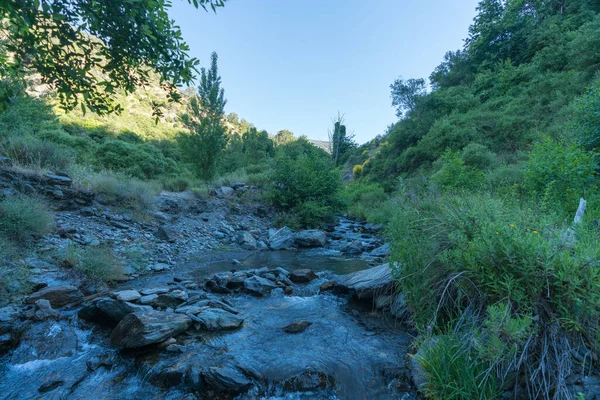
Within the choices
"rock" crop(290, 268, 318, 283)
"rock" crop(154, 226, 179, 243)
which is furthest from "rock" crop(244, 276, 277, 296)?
"rock" crop(154, 226, 179, 243)

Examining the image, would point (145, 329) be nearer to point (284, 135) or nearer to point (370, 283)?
point (370, 283)

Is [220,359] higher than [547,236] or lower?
lower

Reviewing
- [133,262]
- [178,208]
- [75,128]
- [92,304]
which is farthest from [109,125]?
[92,304]

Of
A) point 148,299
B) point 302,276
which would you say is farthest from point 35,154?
point 302,276

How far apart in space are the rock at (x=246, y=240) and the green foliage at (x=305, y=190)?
3.53 m

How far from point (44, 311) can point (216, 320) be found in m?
2.37

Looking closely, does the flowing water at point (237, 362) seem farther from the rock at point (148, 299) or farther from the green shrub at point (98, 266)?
the green shrub at point (98, 266)

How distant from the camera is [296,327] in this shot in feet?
13.4

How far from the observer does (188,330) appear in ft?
12.5

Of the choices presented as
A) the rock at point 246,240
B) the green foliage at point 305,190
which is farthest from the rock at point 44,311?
the green foliage at point 305,190

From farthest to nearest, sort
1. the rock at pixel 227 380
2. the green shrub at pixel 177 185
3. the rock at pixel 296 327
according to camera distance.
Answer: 1. the green shrub at pixel 177 185
2. the rock at pixel 296 327
3. the rock at pixel 227 380

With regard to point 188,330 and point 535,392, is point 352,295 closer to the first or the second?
point 188,330

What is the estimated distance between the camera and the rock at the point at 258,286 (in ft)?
17.6

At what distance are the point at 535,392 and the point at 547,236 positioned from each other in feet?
4.97
